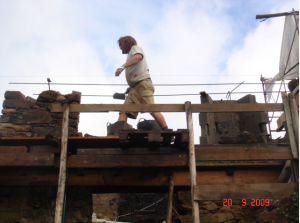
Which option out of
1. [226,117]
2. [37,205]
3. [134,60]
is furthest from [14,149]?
[226,117]

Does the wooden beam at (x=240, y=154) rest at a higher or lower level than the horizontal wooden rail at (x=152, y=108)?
lower

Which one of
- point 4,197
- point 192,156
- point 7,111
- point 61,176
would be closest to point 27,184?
point 4,197

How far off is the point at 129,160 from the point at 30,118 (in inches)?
103

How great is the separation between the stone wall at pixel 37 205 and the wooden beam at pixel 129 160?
3.26 feet

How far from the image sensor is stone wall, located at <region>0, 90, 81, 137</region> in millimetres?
5719

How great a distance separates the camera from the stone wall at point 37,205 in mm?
4734

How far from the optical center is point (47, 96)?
596 centimetres

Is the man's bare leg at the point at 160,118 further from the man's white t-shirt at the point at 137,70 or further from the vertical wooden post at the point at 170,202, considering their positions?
the vertical wooden post at the point at 170,202

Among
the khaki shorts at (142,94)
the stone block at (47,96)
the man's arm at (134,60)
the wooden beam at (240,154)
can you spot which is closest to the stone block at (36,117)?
the stone block at (47,96)

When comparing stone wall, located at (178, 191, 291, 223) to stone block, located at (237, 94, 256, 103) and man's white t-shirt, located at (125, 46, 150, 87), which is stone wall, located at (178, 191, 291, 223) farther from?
stone block, located at (237, 94, 256, 103)

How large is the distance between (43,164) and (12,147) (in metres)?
0.55

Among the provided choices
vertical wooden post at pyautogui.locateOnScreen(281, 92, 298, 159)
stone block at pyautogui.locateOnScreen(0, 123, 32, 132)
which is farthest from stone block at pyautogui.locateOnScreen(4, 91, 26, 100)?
vertical wooden post at pyautogui.locateOnScreen(281, 92, 298, 159)

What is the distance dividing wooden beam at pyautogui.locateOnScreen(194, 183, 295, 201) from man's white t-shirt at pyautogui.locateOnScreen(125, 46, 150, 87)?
188 centimetres

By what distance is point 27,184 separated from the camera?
15.4ft
